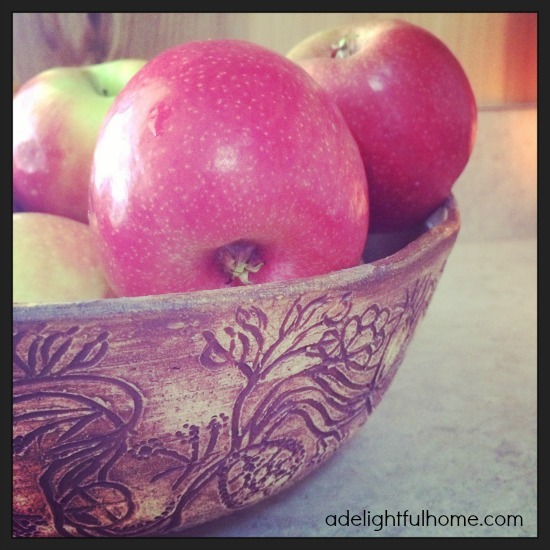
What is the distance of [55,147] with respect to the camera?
548 mm

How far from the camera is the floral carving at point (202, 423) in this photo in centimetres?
31

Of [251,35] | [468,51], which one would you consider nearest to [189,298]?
[251,35]

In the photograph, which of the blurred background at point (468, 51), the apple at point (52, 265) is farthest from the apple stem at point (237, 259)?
the blurred background at point (468, 51)

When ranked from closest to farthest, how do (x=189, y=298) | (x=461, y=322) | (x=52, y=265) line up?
(x=189, y=298)
(x=52, y=265)
(x=461, y=322)

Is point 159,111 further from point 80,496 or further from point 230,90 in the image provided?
point 80,496

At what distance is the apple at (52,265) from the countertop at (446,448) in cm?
18

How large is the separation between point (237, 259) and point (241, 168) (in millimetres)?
61

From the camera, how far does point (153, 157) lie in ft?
→ 1.23

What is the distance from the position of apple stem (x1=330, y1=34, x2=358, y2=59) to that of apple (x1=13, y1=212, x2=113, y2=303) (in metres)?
0.26

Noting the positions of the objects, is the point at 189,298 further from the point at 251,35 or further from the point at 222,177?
the point at 251,35

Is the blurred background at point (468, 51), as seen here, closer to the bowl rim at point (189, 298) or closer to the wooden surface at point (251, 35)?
the wooden surface at point (251, 35)

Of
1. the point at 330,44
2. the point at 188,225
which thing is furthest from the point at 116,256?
the point at 330,44

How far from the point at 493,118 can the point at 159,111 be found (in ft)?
2.76

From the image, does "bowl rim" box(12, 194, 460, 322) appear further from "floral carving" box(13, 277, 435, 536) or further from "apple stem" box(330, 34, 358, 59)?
"apple stem" box(330, 34, 358, 59)
